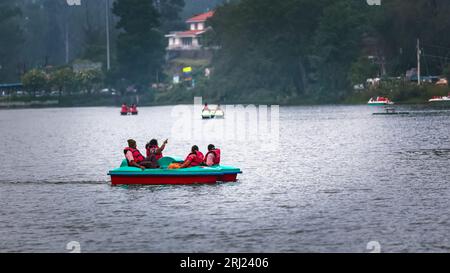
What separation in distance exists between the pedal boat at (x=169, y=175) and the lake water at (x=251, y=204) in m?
0.61

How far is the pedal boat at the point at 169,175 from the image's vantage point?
54750 mm

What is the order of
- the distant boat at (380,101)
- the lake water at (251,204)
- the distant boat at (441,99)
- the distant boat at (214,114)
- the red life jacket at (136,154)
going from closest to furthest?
the lake water at (251,204)
the red life jacket at (136,154)
the distant boat at (214,114)
the distant boat at (441,99)
the distant boat at (380,101)

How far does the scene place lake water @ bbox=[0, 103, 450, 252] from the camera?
4162 cm

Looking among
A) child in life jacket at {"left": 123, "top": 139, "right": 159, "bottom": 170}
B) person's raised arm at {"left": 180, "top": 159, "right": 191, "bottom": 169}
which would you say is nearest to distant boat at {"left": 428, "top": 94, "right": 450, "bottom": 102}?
person's raised arm at {"left": 180, "top": 159, "right": 191, "bottom": 169}

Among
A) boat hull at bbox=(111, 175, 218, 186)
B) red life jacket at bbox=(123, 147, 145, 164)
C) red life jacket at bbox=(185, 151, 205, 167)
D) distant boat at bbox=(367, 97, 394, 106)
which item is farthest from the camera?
distant boat at bbox=(367, 97, 394, 106)

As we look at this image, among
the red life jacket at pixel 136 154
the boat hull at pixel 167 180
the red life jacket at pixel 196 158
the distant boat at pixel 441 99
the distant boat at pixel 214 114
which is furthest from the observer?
the distant boat at pixel 441 99

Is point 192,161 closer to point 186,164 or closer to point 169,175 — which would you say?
point 186,164

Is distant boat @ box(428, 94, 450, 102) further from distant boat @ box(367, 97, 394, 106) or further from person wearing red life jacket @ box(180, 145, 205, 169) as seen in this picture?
person wearing red life jacket @ box(180, 145, 205, 169)

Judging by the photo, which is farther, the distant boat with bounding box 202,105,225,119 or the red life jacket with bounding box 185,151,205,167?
the distant boat with bounding box 202,105,225,119

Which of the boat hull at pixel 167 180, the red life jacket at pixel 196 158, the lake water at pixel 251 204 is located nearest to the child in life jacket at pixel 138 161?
the boat hull at pixel 167 180

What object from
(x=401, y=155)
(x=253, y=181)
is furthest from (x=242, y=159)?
(x=253, y=181)

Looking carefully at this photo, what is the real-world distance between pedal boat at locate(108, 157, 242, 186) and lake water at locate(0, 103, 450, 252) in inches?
24.0

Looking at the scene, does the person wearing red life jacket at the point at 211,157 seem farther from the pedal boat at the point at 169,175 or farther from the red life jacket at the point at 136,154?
the red life jacket at the point at 136,154

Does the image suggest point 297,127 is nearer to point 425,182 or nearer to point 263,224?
point 425,182
